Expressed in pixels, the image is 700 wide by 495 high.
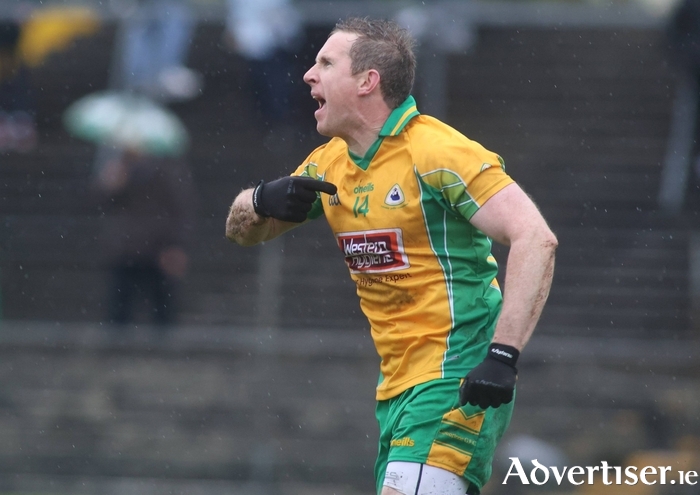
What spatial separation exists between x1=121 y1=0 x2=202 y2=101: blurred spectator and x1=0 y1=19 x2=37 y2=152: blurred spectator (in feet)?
3.75

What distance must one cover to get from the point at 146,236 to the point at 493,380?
7.00 m

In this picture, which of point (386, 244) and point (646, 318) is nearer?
point (386, 244)

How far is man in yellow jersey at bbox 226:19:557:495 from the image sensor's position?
3.85m

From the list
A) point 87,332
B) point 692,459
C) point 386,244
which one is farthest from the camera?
point 87,332

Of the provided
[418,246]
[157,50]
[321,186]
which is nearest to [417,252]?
[418,246]

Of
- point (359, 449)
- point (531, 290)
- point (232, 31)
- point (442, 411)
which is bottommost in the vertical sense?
point (359, 449)

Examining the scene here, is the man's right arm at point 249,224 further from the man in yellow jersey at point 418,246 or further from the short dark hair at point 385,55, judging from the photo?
the short dark hair at point 385,55

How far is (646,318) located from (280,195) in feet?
22.9

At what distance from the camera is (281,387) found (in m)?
9.61

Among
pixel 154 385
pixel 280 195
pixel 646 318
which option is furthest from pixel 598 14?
pixel 280 195

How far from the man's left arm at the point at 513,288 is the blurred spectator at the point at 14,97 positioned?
353 inches

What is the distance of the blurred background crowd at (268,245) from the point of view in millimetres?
9500

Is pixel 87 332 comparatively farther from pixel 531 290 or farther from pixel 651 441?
pixel 531 290

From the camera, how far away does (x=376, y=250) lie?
4.17 m
